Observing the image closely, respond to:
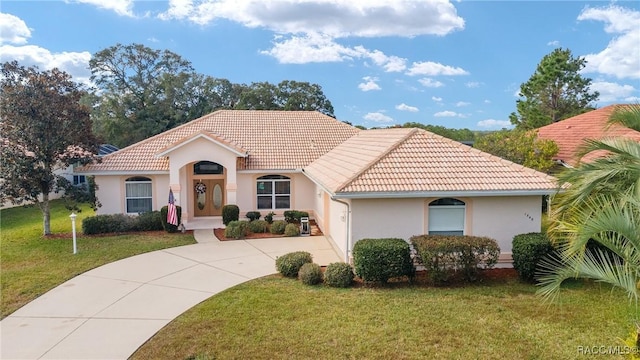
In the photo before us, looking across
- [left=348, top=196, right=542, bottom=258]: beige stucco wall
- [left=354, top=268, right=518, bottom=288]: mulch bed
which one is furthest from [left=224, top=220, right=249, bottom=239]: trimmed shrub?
[left=354, top=268, right=518, bottom=288]: mulch bed

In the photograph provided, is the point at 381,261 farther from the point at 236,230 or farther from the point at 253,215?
the point at 253,215

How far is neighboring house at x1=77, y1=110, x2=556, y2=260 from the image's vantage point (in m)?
12.7

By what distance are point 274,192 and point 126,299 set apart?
11281 mm

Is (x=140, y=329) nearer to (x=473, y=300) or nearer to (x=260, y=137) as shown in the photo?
(x=473, y=300)

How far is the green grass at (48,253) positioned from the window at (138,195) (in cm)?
244

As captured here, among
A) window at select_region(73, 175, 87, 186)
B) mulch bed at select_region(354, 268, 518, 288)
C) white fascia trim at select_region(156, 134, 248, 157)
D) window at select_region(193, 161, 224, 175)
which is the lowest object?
mulch bed at select_region(354, 268, 518, 288)

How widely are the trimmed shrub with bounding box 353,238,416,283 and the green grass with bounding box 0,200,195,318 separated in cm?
848

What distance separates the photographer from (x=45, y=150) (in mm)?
17328

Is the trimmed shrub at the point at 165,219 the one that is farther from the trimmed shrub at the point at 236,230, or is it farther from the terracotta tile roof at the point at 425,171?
the terracotta tile roof at the point at 425,171

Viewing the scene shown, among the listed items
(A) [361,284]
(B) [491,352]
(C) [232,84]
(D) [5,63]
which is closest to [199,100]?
(C) [232,84]

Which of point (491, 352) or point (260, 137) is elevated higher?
point (260, 137)

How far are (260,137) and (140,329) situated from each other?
15.6 meters

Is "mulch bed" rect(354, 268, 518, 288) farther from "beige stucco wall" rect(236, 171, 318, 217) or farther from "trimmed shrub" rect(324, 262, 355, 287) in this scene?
"beige stucco wall" rect(236, 171, 318, 217)

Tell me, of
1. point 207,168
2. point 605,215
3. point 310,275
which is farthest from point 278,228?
point 605,215
